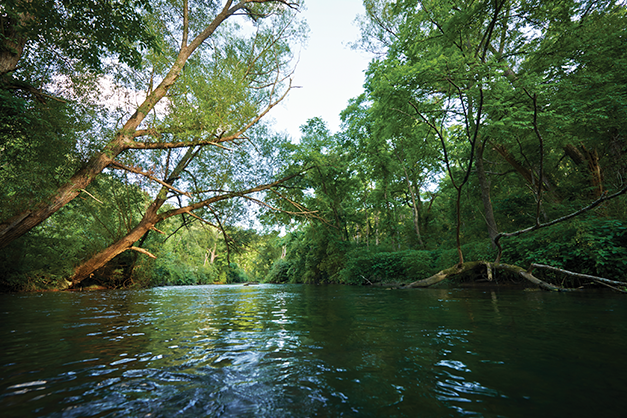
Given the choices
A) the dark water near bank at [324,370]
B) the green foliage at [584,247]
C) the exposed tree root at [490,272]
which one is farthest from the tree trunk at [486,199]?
the dark water near bank at [324,370]

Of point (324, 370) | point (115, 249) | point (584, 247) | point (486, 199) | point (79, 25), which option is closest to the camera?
point (324, 370)

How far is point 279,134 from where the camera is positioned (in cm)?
1467

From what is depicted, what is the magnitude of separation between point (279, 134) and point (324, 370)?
45.7 ft

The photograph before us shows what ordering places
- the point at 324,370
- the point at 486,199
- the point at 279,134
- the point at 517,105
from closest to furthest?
1. the point at 324,370
2. the point at 517,105
3. the point at 486,199
4. the point at 279,134

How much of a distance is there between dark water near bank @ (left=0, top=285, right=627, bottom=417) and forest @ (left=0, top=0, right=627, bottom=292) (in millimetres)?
4458

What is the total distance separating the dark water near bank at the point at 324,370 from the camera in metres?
1.35

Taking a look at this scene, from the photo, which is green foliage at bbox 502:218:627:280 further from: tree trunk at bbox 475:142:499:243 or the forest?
tree trunk at bbox 475:142:499:243

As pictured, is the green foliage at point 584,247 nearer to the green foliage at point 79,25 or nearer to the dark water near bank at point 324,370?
the dark water near bank at point 324,370

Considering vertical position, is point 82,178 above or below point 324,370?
above

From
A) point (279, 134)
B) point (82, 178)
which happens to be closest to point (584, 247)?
point (279, 134)

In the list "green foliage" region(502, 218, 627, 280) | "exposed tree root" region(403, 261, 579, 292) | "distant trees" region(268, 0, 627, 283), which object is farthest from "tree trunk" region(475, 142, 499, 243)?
→ "exposed tree root" region(403, 261, 579, 292)

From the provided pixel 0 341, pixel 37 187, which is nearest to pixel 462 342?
pixel 0 341

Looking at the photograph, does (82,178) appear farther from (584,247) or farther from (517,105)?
(584,247)

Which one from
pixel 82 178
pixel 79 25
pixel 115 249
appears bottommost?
pixel 115 249
